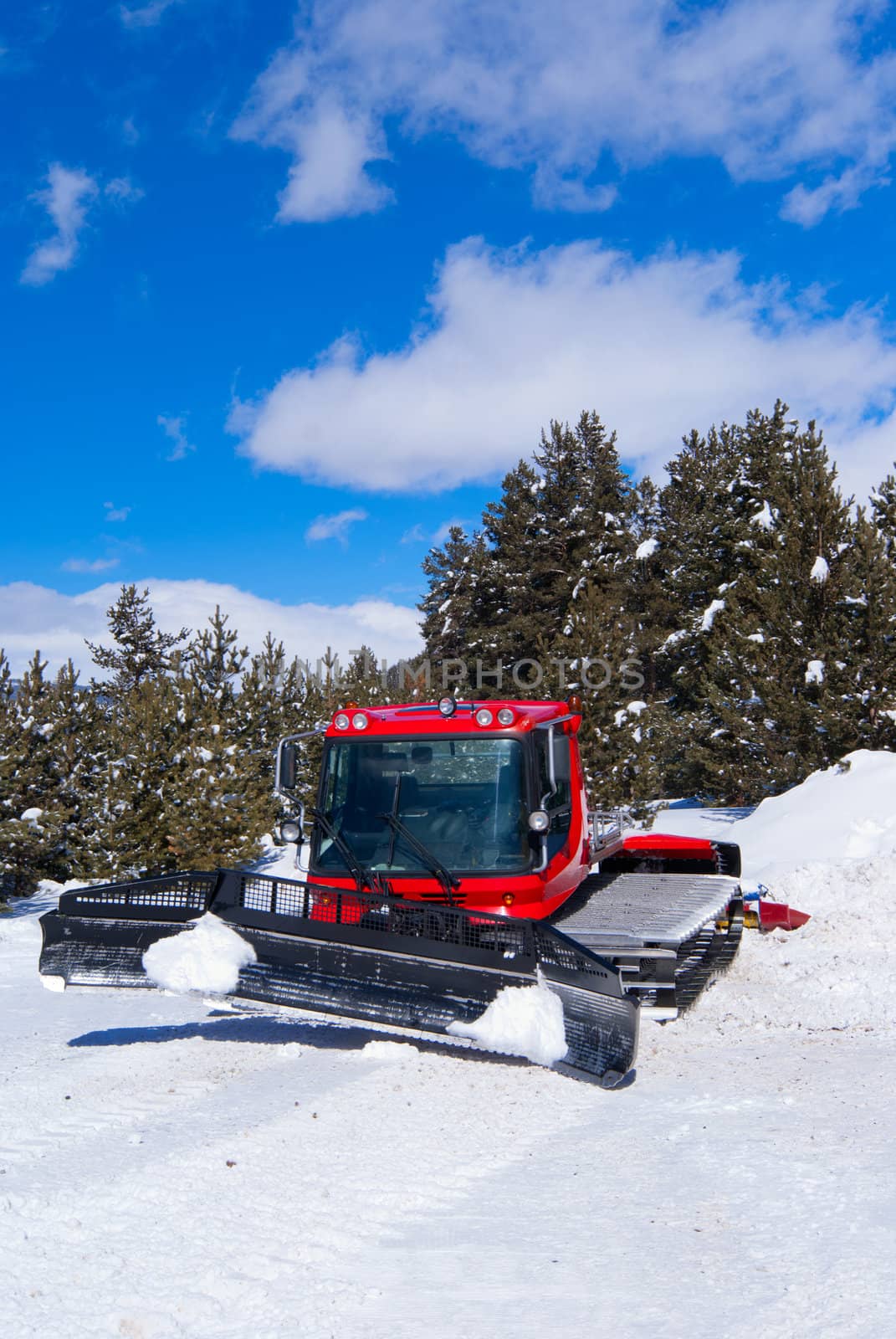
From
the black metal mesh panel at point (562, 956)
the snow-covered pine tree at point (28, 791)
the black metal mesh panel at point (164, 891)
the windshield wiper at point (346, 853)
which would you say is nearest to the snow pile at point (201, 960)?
the black metal mesh panel at point (164, 891)

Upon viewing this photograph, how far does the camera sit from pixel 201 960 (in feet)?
20.1

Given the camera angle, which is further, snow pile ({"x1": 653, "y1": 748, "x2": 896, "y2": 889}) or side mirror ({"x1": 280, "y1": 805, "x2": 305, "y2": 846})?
snow pile ({"x1": 653, "y1": 748, "x2": 896, "y2": 889})

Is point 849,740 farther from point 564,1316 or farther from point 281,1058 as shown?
point 564,1316

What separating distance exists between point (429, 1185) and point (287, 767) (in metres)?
3.70

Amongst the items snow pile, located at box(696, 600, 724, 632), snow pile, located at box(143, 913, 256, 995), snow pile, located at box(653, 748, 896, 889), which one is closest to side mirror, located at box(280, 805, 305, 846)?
snow pile, located at box(143, 913, 256, 995)

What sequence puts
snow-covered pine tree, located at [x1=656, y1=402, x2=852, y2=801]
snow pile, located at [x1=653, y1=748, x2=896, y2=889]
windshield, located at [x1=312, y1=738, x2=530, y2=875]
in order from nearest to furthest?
windshield, located at [x1=312, y1=738, x2=530, y2=875], snow pile, located at [x1=653, y1=748, x2=896, y2=889], snow-covered pine tree, located at [x1=656, y1=402, x2=852, y2=801]

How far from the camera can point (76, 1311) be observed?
10.3 ft

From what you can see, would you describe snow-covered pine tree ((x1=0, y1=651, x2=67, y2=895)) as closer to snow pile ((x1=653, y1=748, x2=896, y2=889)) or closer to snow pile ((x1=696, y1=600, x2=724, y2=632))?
snow pile ((x1=653, y1=748, x2=896, y2=889))

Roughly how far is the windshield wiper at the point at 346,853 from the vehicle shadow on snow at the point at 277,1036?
3.45ft

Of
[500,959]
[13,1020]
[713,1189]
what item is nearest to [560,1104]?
[500,959]

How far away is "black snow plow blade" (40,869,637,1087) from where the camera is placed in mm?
5547

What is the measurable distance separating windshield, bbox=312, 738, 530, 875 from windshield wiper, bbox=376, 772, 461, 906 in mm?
38

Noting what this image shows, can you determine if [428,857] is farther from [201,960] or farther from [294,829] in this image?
[201,960]

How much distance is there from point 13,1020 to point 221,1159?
425cm
